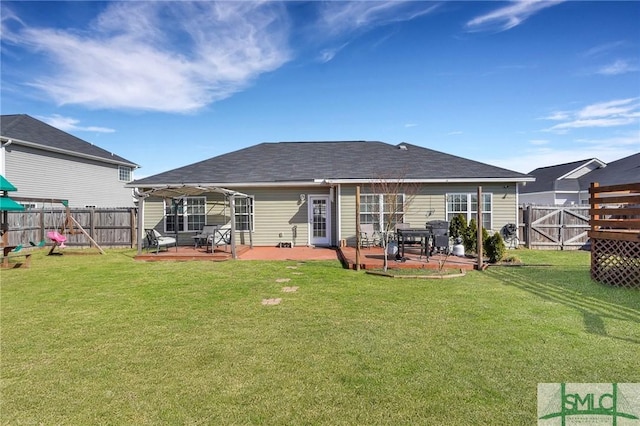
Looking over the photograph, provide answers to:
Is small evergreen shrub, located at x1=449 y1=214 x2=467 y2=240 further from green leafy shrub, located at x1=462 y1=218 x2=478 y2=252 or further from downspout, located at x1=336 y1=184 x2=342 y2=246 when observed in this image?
downspout, located at x1=336 y1=184 x2=342 y2=246

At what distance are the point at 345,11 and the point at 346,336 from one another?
9786 millimetres

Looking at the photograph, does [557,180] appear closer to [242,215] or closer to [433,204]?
[433,204]

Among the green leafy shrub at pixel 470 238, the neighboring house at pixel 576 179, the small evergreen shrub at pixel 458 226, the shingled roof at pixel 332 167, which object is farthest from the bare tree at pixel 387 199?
the neighboring house at pixel 576 179

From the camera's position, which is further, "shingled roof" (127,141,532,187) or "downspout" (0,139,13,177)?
"downspout" (0,139,13,177)

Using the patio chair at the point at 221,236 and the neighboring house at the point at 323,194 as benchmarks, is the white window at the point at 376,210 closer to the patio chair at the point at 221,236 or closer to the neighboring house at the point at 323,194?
the neighboring house at the point at 323,194

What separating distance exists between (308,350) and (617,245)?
282 inches

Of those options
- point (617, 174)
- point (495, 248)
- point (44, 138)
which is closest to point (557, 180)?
point (617, 174)

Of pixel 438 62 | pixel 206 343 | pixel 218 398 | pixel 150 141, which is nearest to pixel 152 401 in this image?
pixel 218 398

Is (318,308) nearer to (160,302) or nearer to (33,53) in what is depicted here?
(160,302)

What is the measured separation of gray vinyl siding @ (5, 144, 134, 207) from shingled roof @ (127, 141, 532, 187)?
24.5 feet

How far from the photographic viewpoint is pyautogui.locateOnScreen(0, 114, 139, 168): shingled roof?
54.6 ft

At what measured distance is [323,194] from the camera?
46.2 feet

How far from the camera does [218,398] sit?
275 centimetres

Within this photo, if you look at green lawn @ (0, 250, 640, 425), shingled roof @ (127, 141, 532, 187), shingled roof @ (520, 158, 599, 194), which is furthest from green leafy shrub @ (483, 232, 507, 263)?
shingled roof @ (520, 158, 599, 194)
